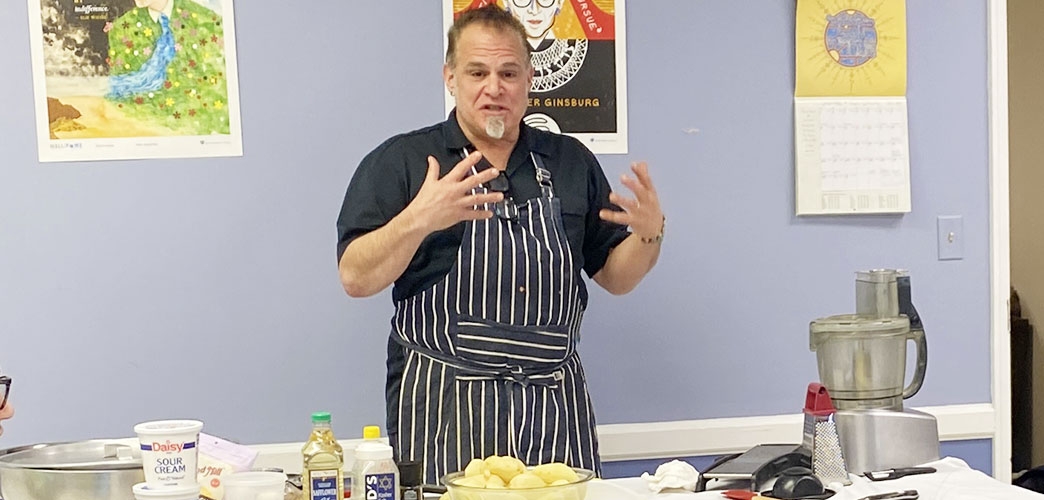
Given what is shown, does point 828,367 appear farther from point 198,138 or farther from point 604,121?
point 198,138

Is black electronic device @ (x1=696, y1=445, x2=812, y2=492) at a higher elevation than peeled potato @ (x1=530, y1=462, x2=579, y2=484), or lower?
lower

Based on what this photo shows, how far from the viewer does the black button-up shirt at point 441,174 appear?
7.68ft

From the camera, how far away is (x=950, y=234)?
3.08 meters

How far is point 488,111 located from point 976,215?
1.53 metres

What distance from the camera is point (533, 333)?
232 cm

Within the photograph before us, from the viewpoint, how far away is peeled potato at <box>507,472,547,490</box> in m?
1.59

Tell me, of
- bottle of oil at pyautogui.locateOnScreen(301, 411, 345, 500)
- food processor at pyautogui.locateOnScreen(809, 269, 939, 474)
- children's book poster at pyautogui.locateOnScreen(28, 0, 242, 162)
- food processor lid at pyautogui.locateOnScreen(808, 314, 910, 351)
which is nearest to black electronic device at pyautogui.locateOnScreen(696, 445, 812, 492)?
food processor at pyautogui.locateOnScreen(809, 269, 939, 474)

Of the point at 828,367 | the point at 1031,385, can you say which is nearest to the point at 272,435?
the point at 828,367

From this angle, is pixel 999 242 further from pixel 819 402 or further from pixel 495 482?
pixel 495 482

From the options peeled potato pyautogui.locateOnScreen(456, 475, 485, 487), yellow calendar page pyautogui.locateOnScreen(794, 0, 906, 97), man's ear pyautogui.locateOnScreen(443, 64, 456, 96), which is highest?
yellow calendar page pyautogui.locateOnScreen(794, 0, 906, 97)

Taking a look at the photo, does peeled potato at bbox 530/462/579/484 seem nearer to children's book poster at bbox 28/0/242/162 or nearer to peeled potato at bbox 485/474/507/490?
peeled potato at bbox 485/474/507/490

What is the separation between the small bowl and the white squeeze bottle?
8 centimetres

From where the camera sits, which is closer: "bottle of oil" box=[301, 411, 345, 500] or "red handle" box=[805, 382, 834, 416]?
"bottle of oil" box=[301, 411, 345, 500]

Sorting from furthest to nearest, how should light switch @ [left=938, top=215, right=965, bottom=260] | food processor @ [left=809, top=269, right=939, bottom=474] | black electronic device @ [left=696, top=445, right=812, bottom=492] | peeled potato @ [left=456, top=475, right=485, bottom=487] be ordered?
light switch @ [left=938, top=215, right=965, bottom=260] < food processor @ [left=809, top=269, right=939, bottom=474] < black electronic device @ [left=696, top=445, right=812, bottom=492] < peeled potato @ [left=456, top=475, right=485, bottom=487]
